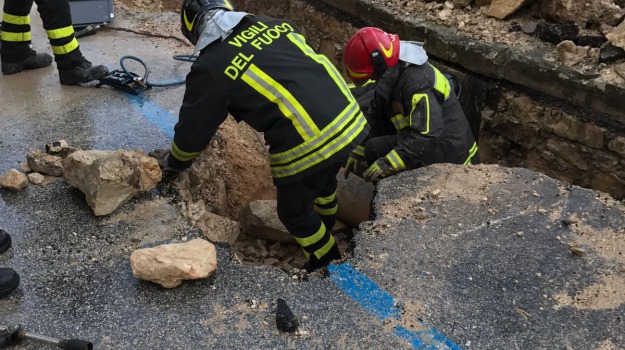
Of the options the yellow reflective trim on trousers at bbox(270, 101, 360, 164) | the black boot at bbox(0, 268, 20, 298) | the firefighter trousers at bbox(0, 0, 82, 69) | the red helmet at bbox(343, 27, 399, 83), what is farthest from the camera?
the firefighter trousers at bbox(0, 0, 82, 69)

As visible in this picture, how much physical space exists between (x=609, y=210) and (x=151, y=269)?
2.59 metres

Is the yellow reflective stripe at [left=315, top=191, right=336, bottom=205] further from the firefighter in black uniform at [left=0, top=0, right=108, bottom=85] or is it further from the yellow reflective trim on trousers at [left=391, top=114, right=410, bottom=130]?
the firefighter in black uniform at [left=0, top=0, right=108, bottom=85]

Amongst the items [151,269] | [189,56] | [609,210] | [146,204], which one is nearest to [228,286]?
[151,269]

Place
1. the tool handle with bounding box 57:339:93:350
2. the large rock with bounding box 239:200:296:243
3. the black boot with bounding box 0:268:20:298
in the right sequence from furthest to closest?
the large rock with bounding box 239:200:296:243 → the black boot with bounding box 0:268:20:298 → the tool handle with bounding box 57:339:93:350

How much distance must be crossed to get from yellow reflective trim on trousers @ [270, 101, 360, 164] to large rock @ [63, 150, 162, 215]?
87 cm

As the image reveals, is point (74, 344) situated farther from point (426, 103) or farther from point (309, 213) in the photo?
point (426, 103)

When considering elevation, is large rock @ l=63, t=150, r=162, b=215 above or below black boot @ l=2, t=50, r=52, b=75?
above

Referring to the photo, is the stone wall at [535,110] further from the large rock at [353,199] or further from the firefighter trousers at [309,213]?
the firefighter trousers at [309,213]

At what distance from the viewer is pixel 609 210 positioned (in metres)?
3.42

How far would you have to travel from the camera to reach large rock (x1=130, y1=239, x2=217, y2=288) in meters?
2.86

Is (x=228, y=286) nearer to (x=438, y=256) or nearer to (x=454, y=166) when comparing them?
(x=438, y=256)

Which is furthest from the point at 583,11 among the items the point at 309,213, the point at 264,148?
the point at 309,213

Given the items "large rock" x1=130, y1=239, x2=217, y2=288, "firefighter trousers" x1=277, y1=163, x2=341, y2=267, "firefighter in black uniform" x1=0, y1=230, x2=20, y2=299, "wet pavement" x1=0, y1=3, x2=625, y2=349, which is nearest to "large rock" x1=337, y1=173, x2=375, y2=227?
"firefighter trousers" x1=277, y1=163, x2=341, y2=267

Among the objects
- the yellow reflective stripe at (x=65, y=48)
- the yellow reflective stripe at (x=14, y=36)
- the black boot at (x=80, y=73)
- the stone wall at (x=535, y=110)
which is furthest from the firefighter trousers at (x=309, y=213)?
the yellow reflective stripe at (x=14, y=36)
